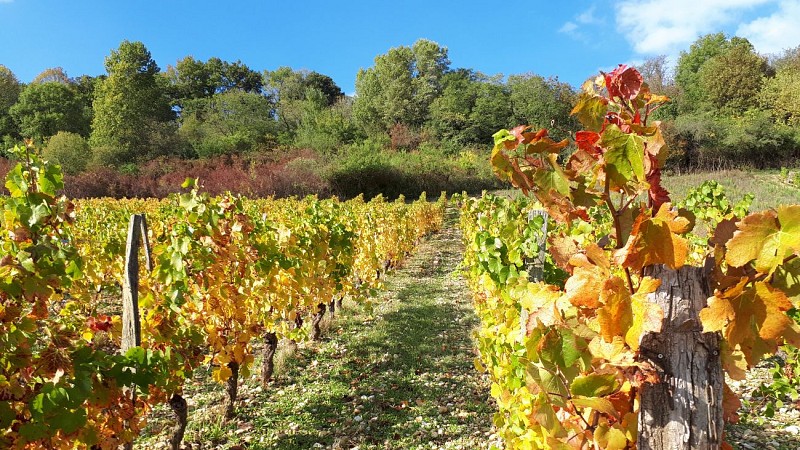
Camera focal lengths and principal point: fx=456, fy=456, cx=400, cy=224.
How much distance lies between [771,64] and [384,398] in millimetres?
52590

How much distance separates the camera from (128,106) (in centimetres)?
3831

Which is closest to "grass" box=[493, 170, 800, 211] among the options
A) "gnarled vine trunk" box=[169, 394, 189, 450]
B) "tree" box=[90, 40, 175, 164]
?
"gnarled vine trunk" box=[169, 394, 189, 450]

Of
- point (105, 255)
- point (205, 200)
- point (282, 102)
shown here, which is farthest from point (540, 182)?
point (282, 102)

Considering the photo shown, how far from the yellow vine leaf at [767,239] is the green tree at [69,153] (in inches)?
1470

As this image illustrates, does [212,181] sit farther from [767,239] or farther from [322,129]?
[767,239]

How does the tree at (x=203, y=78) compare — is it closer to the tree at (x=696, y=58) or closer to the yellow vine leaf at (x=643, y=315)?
the tree at (x=696, y=58)

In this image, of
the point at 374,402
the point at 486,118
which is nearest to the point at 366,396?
the point at 374,402

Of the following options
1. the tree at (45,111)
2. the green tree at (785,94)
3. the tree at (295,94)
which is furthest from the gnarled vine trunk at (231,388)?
the tree at (45,111)

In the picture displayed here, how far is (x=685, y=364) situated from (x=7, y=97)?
5671 cm

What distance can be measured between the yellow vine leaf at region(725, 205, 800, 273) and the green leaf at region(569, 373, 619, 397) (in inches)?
12.6

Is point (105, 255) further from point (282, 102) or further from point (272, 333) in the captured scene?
point (282, 102)

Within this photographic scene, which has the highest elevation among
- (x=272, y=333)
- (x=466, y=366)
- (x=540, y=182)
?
(x=540, y=182)

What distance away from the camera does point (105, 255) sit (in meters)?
6.53

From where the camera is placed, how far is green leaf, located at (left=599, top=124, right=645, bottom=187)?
0.81m
